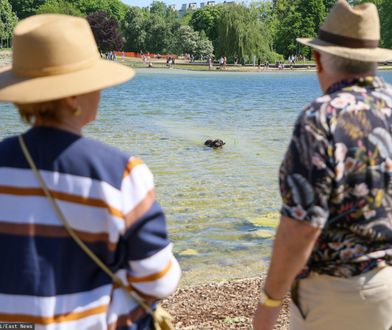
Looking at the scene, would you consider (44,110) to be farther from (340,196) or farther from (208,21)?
(208,21)

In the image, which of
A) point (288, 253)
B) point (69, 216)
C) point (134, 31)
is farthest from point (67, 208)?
point (134, 31)

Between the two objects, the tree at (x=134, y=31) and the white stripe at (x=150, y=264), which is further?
the tree at (x=134, y=31)

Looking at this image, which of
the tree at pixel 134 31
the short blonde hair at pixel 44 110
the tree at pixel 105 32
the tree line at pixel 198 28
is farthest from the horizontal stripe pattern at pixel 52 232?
the tree at pixel 134 31

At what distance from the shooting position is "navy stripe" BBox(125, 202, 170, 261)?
192 cm

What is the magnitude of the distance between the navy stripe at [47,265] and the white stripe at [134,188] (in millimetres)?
163

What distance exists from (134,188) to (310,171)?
64 centimetres

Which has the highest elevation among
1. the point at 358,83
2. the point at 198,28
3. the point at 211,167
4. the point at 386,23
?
the point at 358,83

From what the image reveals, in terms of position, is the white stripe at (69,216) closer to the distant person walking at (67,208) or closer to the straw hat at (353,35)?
the distant person walking at (67,208)

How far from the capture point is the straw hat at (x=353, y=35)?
2.34 meters

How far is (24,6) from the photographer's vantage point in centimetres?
11769

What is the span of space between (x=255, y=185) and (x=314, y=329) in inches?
333

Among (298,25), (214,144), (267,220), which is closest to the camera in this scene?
(267,220)

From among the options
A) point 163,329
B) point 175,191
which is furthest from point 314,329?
point 175,191

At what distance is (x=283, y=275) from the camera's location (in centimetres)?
228
